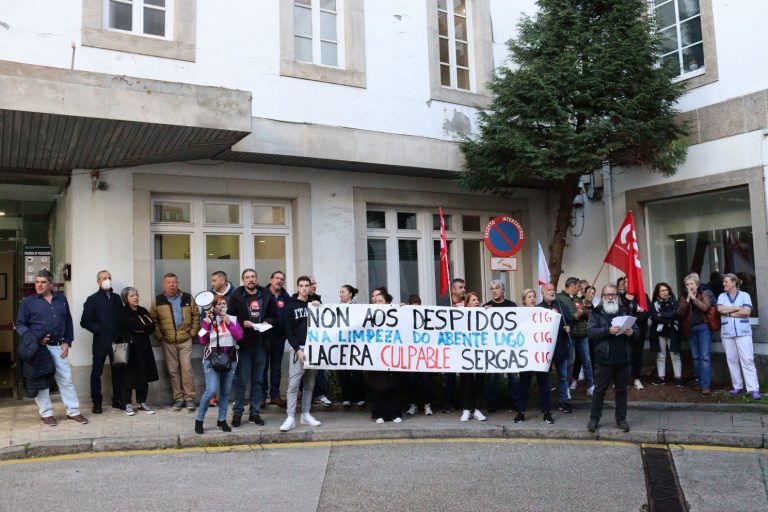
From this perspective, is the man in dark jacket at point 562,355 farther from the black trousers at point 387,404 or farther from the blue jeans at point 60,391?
the blue jeans at point 60,391

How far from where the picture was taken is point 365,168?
11.7 metres

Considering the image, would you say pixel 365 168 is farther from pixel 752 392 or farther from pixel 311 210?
pixel 752 392

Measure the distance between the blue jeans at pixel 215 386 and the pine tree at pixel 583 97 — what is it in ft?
18.6

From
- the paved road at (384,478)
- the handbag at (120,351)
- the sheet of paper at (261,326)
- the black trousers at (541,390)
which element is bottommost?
the paved road at (384,478)

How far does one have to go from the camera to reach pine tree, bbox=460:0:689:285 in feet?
33.8

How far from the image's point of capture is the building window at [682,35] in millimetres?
11539

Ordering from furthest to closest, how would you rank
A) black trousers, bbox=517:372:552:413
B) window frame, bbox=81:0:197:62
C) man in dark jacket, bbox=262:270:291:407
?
window frame, bbox=81:0:197:62, man in dark jacket, bbox=262:270:291:407, black trousers, bbox=517:372:552:413

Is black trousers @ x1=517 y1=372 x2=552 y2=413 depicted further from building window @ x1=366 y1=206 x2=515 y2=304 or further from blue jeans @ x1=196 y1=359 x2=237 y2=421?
building window @ x1=366 y1=206 x2=515 y2=304

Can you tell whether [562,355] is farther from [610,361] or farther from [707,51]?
[707,51]

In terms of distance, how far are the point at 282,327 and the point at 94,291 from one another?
110 inches

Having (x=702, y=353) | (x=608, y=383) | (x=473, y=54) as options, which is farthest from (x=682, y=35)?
(x=608, y=383)

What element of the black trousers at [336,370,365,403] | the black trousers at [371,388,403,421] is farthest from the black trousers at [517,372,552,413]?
the black trousers at [336,370,365,403]

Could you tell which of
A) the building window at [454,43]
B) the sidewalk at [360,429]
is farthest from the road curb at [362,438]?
the building window at [454,43]

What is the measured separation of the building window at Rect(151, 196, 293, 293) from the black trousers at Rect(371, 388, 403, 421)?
3.48 meters
